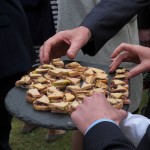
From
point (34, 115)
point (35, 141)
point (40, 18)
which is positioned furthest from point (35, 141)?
point (34, 115)

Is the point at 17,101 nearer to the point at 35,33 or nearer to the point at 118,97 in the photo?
the point at 118,97

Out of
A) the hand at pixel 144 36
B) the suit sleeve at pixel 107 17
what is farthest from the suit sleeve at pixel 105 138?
the hand at pixel 144 36

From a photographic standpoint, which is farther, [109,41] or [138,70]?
[109,41]

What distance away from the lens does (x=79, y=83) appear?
4.17 ft

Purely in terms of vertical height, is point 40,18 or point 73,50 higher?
point 73,50

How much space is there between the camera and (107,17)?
1421 millimetres

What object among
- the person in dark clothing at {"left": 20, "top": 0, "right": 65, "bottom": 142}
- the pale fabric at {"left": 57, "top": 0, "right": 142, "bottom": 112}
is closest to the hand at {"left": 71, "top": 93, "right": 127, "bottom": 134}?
the pale fabric at {"left": 57, "top": 0, "right": 142, "bottom": 112}

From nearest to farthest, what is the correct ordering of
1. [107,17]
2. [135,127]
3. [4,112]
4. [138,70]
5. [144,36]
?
[135,127] → [138,70] → [107,17] → [4,112] → [144,36]

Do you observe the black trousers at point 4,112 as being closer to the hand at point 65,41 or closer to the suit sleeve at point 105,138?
the hand at point 65,41

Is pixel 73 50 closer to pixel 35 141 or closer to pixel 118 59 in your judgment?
pixel 118 59

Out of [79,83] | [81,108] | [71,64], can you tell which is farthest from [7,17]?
[81,108]

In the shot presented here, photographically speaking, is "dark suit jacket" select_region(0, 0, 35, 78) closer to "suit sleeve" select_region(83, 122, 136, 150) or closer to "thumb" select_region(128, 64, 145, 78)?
"thumb" select_region(128, 64, 145, 78)

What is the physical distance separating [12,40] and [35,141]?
1.07m

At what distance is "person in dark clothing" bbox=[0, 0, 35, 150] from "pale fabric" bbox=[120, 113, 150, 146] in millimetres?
738
